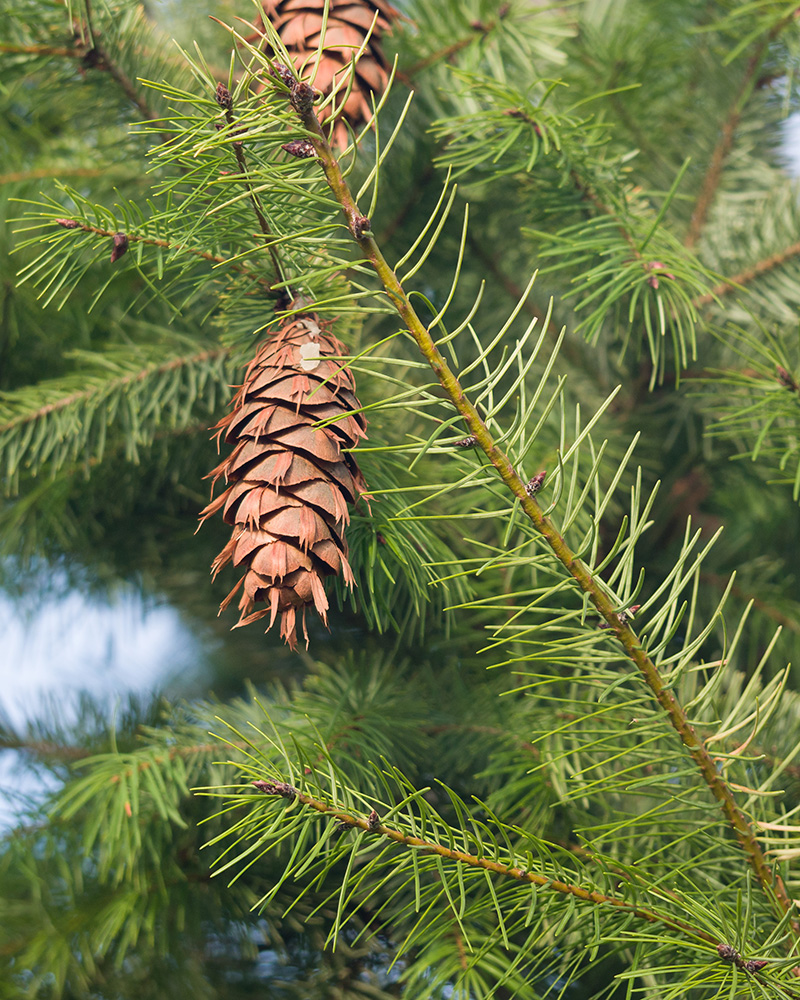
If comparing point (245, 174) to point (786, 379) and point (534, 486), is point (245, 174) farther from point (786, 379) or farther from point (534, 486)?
point (786, 379)

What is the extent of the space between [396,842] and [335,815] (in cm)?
3

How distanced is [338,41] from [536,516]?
280 mm

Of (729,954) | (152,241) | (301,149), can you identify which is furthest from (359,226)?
(729,954)

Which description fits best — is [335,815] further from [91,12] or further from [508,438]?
[91,12]

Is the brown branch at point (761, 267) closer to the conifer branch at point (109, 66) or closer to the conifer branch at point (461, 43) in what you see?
the conifer branch at point (461, 43)

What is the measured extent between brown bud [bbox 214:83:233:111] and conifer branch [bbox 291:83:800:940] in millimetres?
37

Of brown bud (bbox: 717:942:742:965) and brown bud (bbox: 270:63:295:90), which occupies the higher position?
brown bud (bbox: 270:63:295:90)

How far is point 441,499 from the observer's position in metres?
0.49

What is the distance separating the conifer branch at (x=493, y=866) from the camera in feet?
0.85

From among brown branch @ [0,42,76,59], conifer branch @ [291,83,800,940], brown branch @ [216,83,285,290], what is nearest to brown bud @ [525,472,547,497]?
conifer branch @ [291,83,800,940]

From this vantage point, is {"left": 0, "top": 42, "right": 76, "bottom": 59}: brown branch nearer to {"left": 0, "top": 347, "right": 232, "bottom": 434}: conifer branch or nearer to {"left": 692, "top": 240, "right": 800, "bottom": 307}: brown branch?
{"left": 0, "top": 347, "right": 232, "bottom": 434}: conifer branch

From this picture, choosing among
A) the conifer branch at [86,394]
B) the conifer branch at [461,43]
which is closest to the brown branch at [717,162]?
the conifer branch at [461,43]

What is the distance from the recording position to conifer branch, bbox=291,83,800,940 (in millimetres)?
235

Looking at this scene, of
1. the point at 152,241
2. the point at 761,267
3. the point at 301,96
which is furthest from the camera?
the point at 761,267
